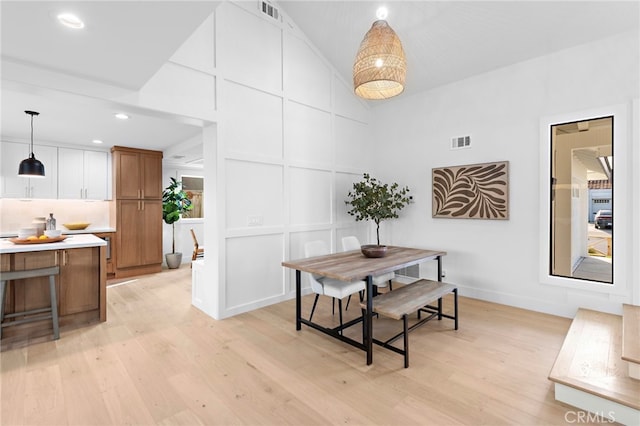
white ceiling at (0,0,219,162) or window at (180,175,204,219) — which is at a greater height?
white ceiling at (0,0,219,162)

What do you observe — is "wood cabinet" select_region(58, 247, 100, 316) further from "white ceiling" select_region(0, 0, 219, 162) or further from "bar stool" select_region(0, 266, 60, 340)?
"white ceiling" select_region(0, 0, 219, 162)

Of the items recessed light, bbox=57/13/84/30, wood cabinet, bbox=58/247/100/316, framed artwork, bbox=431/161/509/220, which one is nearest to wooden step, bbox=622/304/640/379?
framed artwork, bbox=431/161/509/220

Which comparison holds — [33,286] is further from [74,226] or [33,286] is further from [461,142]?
[461,142]

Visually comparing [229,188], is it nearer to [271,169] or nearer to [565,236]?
[271,169]

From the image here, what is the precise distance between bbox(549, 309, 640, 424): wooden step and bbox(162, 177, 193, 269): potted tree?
6.28m

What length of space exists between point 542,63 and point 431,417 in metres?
4.02

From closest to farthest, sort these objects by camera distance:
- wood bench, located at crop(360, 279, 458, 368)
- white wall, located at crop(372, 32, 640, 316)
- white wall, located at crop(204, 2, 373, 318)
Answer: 1. wood bench, located at crop(360, 279, 458, 368)
2. white wall, located at crop(372, 32, 640, 316)
3. white wall, located at crop(204, 2, 373, 318)

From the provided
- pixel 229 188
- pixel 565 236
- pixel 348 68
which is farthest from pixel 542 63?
pixel 229 188

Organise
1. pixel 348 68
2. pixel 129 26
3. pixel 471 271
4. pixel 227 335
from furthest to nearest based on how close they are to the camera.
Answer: pixel 348 68 < pixel 471 271 < pixel 227 335 < pixel 129 26

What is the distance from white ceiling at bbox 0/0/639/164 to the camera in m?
1.72

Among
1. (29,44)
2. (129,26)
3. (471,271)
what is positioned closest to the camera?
(129,26)

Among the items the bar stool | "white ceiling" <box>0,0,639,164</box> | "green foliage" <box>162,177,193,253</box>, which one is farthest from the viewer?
"green foliage" <box>162,177,193,253</box>

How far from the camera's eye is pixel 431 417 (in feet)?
6.15

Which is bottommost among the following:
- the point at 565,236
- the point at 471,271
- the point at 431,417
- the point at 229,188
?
the point at 431,417
